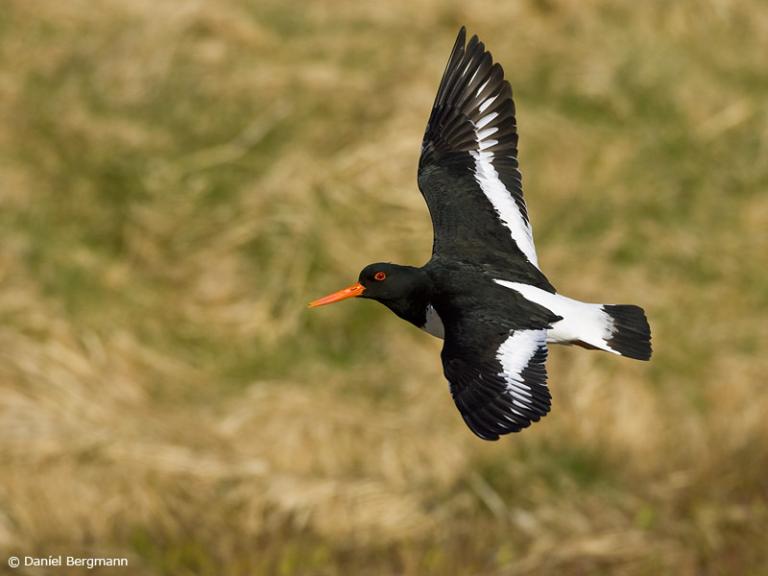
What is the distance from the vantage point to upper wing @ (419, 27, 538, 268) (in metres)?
6.94

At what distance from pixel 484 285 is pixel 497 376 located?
65 centimetres

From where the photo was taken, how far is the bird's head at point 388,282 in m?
6.44

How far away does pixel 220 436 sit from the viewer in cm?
1136

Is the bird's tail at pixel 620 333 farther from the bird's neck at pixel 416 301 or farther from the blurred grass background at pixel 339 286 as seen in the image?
the blurred grass background at pixel 339 286

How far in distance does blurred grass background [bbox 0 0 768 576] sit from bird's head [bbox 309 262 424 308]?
4758mm

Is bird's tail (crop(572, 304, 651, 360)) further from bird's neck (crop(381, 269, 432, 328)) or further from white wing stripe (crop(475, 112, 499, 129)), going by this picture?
white wing stripe (crop(475, 112, 499, 129))

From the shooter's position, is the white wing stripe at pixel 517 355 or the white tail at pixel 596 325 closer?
the white wing stripe at pixel 517 355

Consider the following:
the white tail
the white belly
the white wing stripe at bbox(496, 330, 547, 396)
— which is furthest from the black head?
the white wing stripe at bbox(496, 330, 547, 396)

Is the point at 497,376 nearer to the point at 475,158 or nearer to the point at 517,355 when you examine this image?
the point at 517,355

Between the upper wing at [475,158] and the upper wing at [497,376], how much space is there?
3.09ft

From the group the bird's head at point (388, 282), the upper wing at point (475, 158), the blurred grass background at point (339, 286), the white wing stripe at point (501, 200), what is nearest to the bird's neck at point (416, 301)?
the bird's head at point (388, 282)

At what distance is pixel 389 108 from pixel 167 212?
2.50 metres

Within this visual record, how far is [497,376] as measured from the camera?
5816 mm

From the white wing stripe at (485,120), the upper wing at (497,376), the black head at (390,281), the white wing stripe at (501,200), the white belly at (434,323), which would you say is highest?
the white wing stripe at (485,120)
